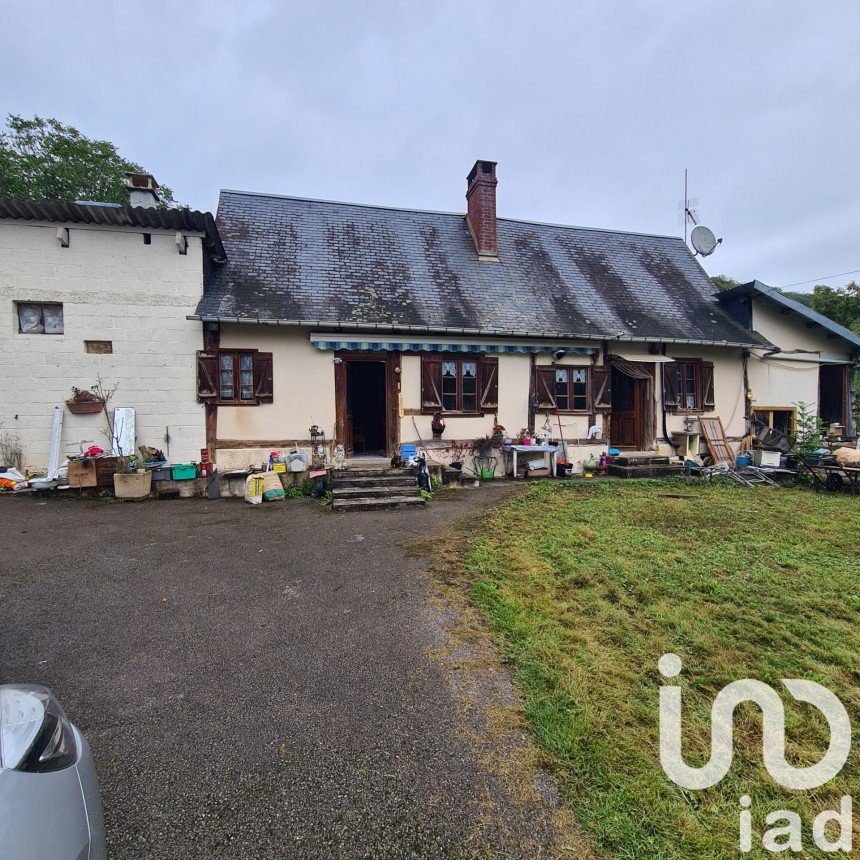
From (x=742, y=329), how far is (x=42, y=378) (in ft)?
51.5

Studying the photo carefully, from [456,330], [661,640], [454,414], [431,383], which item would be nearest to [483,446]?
[454,414]

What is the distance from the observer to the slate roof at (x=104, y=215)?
25.0 feet

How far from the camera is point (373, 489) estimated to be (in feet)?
24.5

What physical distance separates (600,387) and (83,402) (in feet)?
35.1

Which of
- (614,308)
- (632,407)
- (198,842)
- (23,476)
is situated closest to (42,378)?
(23,476)

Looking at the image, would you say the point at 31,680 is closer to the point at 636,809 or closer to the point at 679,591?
the point at 636,809

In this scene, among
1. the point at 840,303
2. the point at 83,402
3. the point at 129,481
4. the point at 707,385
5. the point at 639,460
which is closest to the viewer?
the point at 129,481

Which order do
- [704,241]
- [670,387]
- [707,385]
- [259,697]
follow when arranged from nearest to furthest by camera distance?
1. [259,697]
2. [670,387]
3. [707,385]
4. [704,241]

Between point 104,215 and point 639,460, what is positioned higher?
point 104,215

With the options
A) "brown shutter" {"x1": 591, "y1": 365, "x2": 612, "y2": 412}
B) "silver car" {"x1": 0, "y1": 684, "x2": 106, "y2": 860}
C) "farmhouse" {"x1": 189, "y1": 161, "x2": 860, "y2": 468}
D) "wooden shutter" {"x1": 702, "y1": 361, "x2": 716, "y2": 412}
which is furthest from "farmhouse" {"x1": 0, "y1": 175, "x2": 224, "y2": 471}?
"wooden shutter" {"x1": 702, "y1": 361, "x2": 716, "y2": 412}

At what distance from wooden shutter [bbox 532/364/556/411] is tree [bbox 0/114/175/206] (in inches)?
737

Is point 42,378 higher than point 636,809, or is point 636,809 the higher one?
point 42,378

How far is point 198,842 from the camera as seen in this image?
1.70m

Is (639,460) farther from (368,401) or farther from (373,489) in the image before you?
(368,401)
